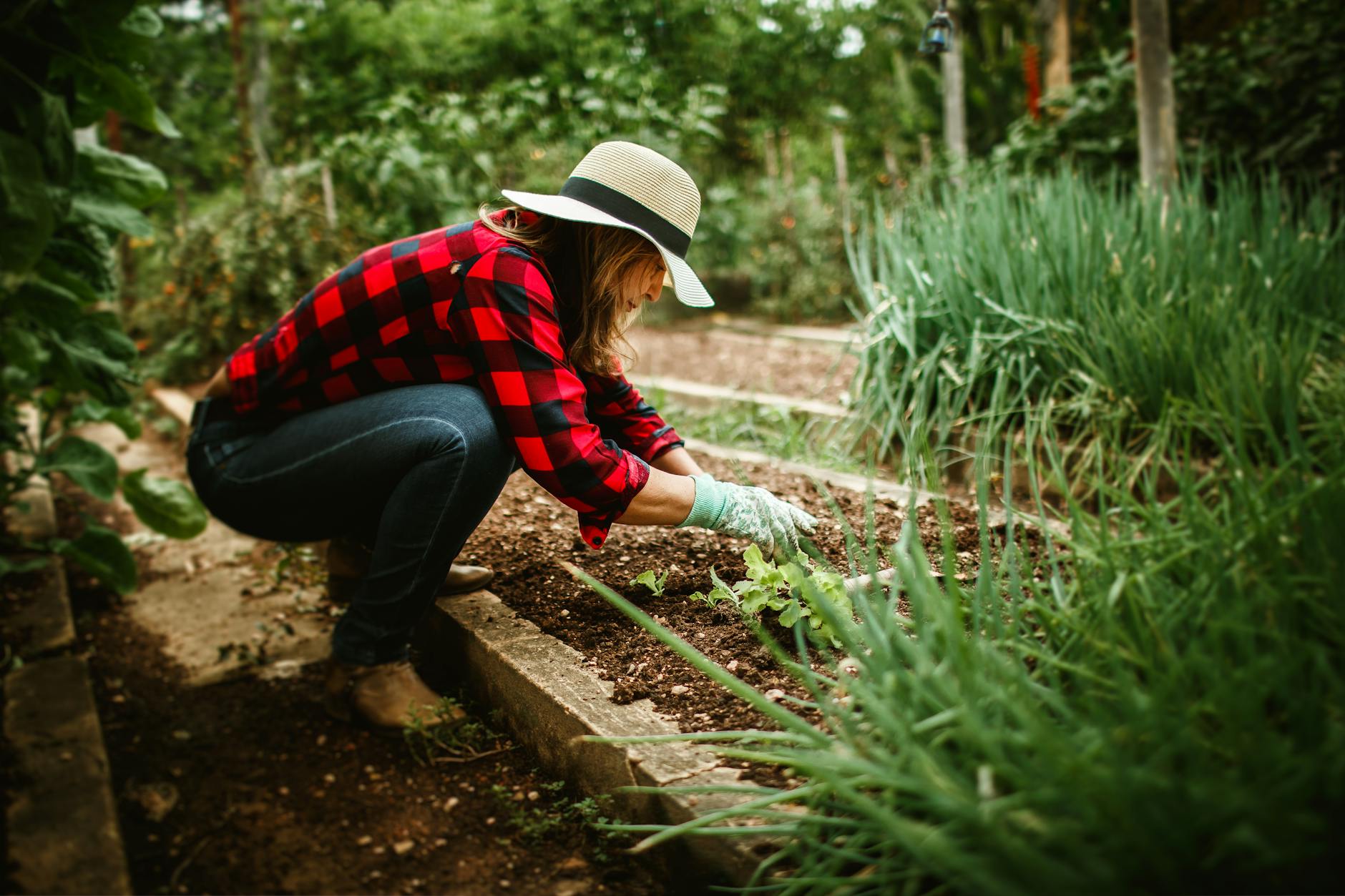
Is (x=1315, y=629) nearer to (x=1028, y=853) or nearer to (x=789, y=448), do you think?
(x=1028, y=853)

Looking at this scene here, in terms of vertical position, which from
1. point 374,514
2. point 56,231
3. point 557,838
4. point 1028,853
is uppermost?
point 56,231

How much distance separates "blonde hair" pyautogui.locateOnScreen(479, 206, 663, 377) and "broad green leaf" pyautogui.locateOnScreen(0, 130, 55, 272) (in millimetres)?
769

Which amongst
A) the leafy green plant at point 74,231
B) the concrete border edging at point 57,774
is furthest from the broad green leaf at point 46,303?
the concrete border edging at point 57,774

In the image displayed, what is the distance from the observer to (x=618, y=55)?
8.61 m

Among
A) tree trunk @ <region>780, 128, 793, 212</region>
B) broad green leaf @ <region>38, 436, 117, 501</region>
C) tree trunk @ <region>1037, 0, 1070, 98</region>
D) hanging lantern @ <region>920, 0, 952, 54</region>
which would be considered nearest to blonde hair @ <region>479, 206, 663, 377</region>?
broad green leaf @ <region>38, 436, 117, 501</region>

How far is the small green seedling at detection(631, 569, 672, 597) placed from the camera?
1.91m

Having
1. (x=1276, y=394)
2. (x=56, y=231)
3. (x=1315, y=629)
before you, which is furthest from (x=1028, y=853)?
(x=56, y=231)

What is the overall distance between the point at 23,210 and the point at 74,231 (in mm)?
563

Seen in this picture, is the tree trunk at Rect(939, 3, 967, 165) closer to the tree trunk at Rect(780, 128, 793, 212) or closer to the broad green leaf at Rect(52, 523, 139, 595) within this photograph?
the tree trunk at Rect(780, 128, 793, 212)

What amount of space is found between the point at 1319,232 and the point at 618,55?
21.8 feet

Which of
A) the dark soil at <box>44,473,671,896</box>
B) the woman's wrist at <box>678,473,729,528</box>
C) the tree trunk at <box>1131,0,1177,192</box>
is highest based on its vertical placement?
the tree trunk at <box>1131,0,1177,192</box>

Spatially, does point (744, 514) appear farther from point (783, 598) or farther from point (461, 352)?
point (461, 352)

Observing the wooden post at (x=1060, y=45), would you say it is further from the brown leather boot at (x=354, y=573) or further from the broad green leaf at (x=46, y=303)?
the broad green leaf at (x=46, y=303)

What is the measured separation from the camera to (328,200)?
5426mm
